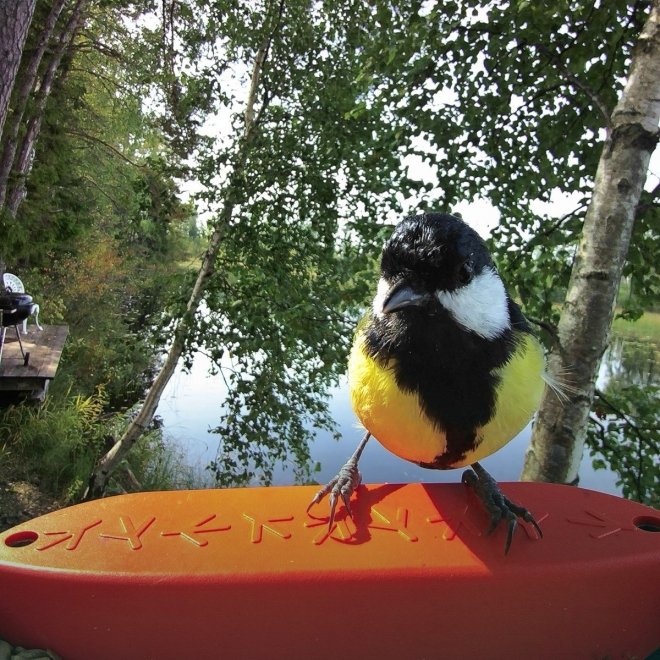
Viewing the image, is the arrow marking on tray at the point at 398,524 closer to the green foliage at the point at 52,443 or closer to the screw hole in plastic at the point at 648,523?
the screw hole in plastic at the point at 648,523

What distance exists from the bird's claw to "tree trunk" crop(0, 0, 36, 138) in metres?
2.76

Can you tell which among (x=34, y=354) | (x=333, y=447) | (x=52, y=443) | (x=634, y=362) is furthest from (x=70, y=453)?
(x=634, y=362)

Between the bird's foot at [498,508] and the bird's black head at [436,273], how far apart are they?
456 millimetres

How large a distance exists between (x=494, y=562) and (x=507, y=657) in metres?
0.20

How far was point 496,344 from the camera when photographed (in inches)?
44.0

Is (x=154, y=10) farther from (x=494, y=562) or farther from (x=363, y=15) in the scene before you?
(x=494, y=562)

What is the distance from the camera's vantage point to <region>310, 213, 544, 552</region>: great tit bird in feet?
3.44

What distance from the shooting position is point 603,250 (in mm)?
1698

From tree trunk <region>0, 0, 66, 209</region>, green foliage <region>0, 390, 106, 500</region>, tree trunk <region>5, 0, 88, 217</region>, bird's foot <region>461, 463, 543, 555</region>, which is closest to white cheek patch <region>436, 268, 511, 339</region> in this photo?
bird's foot <region>461, 463, 543, 555</region>

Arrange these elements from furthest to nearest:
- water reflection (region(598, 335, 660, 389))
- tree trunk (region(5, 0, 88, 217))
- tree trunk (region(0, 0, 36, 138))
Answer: water reflection (region(598, 335, 660, 389)) → tree trunk (region(5, 0, 88, 217)) → tree trunk (region(0, 0, 36, 138))

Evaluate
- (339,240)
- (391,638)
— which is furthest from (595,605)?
(339,240)

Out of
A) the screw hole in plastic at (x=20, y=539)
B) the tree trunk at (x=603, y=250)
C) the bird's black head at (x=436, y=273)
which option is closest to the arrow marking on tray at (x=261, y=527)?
the screw hole in plastic at (x=20, y=539)

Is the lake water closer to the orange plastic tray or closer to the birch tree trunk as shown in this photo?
the birch tree trunk

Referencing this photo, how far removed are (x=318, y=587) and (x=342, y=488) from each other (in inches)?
13.8
